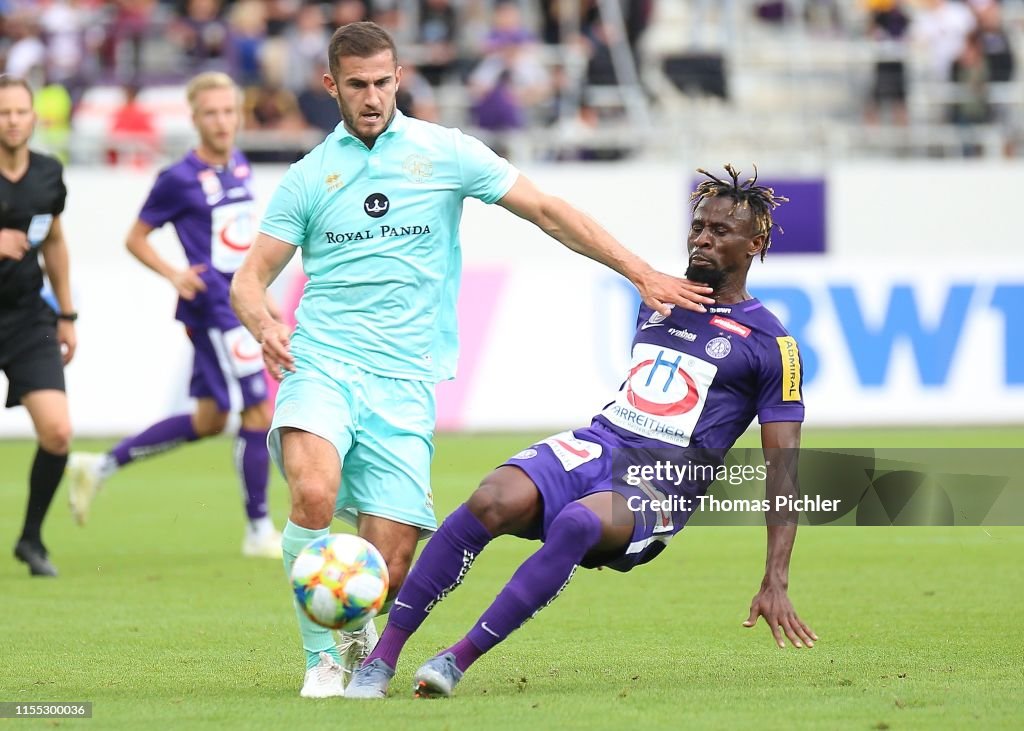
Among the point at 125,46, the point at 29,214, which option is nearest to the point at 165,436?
the point at 29,214

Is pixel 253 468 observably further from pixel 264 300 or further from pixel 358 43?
pixel 358 43

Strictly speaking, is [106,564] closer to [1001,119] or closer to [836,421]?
[836,421]

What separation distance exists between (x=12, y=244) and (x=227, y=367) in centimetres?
160

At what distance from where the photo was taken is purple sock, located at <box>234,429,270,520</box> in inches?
394

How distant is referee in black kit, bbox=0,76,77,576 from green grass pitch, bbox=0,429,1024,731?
1.80 ft

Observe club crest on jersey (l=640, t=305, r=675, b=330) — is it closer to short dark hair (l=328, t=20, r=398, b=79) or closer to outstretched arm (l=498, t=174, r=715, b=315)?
outstretched arm (l=498, t=174, r=715, b=315)

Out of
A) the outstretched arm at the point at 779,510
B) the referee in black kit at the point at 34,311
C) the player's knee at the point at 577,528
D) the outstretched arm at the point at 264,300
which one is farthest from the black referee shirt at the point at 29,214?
the outstretched arm at the point at 779,510

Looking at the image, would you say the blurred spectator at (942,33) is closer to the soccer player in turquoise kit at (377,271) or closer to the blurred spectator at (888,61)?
the blurred spectator at (888,61)

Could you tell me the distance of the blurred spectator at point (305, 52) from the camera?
20391 millimetres

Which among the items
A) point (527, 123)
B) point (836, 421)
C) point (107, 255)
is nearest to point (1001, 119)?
point (527, 123)

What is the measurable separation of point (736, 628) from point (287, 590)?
96.1 inches

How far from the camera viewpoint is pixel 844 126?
22109 mm

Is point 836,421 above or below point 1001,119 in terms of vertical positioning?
below

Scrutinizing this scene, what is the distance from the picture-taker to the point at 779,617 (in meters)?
5.73
